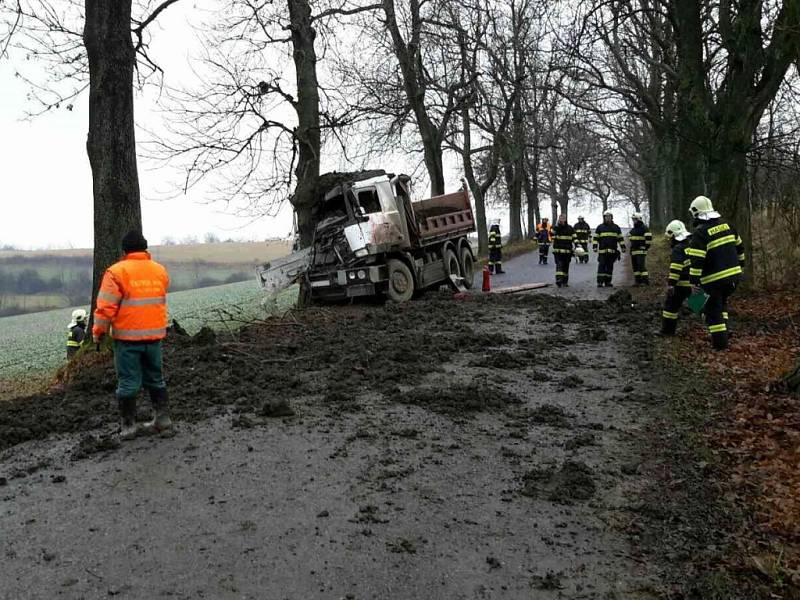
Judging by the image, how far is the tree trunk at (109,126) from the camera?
33.3 feet

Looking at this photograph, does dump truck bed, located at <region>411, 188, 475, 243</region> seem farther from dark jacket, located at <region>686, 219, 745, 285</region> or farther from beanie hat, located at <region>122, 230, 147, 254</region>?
beanie hat, located at <region>122, 230, 147, 254</region>

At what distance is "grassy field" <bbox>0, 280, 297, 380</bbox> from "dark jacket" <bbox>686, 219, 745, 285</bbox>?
7582mm

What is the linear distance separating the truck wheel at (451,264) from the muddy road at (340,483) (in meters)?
8.58

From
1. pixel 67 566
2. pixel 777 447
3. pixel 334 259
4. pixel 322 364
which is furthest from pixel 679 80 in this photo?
pixel 67 566

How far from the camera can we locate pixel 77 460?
18.1 ft

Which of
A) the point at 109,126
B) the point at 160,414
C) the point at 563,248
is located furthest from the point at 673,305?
the point at 109,126

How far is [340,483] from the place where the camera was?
4828mm

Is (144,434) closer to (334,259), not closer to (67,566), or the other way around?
(67,566)

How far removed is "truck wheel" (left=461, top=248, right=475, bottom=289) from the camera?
19.0m

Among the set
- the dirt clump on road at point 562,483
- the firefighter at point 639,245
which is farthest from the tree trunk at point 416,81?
the dirt clump on road at point 562,483

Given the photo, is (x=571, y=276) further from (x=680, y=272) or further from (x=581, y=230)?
(x=680, y=272)

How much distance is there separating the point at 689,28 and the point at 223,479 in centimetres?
1270

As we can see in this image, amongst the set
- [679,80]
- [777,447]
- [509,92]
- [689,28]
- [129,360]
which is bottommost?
[777,447]

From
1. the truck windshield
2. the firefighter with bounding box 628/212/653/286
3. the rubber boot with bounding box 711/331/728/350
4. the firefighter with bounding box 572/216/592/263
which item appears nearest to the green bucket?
the rubber boot with bounding box 711/331/728/350
